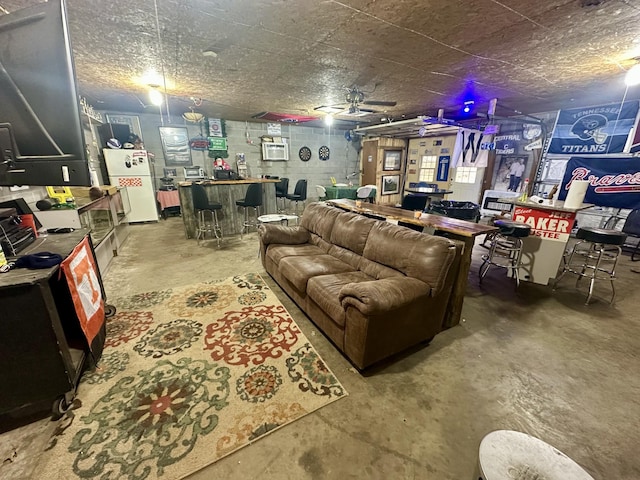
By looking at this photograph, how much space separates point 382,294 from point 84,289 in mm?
2008

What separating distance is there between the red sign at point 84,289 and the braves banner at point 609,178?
7096 millimetres

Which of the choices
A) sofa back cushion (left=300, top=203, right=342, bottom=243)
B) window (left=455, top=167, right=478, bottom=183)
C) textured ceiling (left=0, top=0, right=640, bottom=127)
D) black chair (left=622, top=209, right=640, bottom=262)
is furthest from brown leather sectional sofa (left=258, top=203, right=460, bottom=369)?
window (left=455, top=167, right=478, bottom=183)

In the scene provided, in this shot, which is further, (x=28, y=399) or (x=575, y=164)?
(x=575, y=164)

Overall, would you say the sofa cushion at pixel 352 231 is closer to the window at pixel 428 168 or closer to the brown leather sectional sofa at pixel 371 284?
the brown leather sectional sofa at pixel 371 284

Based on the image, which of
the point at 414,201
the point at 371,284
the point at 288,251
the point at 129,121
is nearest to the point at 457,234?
the point at 371,284

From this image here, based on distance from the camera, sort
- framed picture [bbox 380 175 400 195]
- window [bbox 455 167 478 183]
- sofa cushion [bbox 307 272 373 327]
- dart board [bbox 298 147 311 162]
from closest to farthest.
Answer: sofa cushion [bbox 307 272 373 327] < window [bbox 455 167 478 183] < dart board [bbox 298 147 311 162] < framed picture [bbox 380 175 400 195]

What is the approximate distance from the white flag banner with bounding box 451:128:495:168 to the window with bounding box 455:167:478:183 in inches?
39.6

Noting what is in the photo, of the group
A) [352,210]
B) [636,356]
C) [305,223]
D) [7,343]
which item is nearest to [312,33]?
[352,210]

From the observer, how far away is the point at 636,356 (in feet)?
6.58

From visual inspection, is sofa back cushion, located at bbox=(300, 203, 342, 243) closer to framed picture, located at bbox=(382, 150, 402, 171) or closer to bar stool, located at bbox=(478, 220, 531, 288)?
bar stool, located at bbox=(478, 220, 531, 288)

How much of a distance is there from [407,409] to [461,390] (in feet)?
1.44

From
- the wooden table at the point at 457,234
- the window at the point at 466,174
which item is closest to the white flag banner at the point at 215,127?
the wooden table at the point at 457,234

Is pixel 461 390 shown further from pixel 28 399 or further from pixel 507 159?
pixel 507 159

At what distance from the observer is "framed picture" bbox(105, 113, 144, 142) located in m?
5.54
